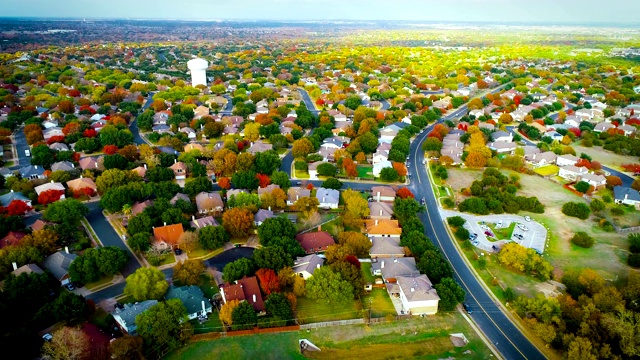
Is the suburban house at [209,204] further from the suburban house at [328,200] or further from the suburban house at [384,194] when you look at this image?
the suburban house at [384,194]

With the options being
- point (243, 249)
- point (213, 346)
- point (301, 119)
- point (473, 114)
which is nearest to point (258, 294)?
point (213, 346)

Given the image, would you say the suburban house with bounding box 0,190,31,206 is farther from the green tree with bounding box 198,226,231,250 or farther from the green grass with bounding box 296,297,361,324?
the green grass with bounding box 296,297,361,324

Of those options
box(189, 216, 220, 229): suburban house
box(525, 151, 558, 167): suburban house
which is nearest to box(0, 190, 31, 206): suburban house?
box(189, 216, 220, 229): suburban house

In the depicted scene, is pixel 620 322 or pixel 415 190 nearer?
pixel 620 322

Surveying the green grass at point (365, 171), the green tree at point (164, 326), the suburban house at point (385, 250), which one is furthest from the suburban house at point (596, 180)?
the green tree at point (164, 326)

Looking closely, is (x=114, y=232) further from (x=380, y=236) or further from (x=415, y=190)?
(x=415, y=190)

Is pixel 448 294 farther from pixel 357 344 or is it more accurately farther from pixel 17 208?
pixel 17 208
